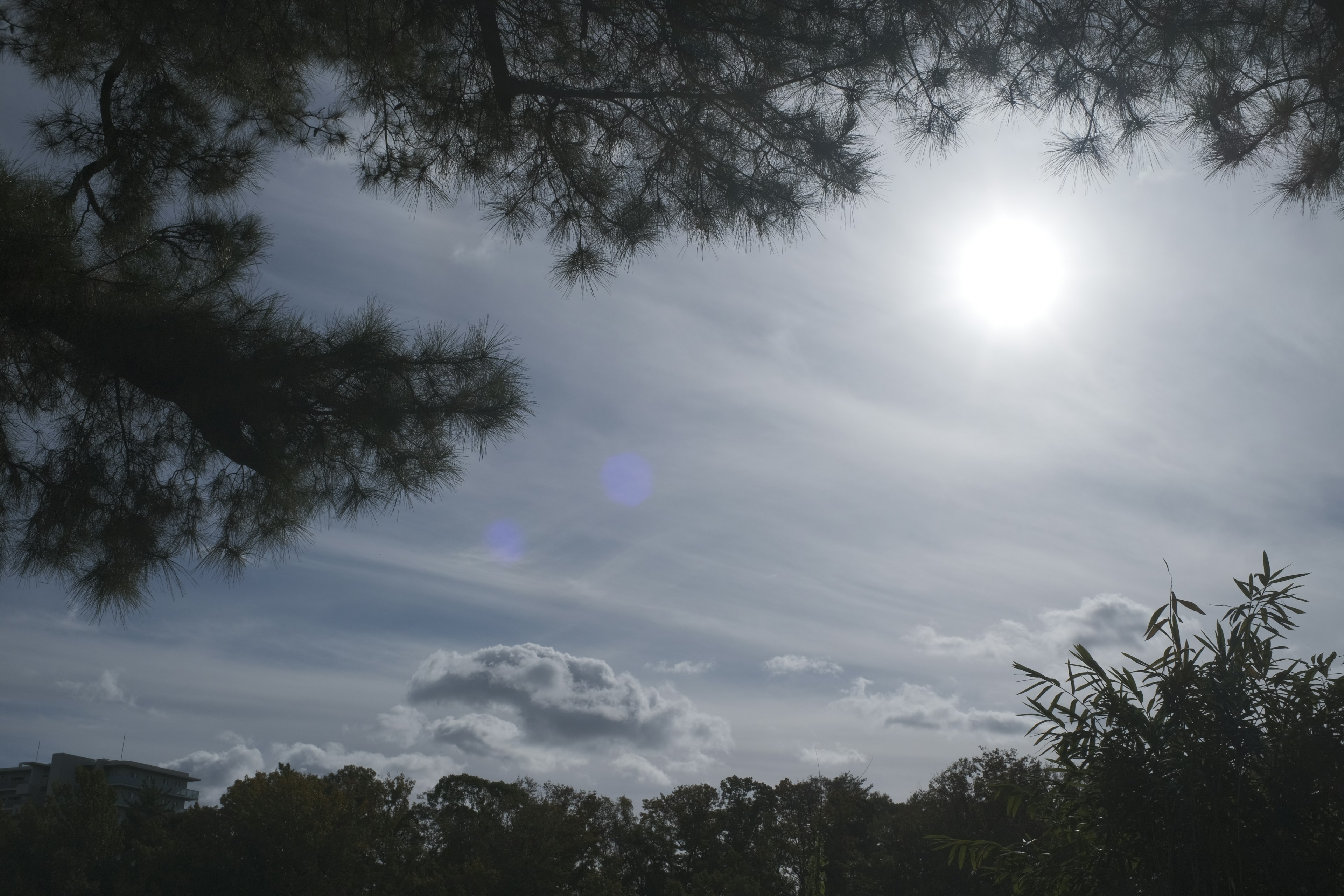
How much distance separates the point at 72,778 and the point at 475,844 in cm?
5744

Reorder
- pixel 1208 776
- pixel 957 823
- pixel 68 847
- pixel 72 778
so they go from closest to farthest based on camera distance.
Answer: pixel 1208 776 < pixel 957 823 < pixel 68 847 < pixel 72 778

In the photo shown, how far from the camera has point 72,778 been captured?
7188cm

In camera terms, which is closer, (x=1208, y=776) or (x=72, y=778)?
(x=1208, y=776)

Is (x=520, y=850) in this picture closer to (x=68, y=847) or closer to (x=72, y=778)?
(x=68, y=847)

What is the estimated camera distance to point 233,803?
3098cm

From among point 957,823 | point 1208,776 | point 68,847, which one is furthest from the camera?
point 68,847

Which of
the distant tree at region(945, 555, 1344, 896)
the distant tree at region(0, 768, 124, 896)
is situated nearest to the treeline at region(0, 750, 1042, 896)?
the distant tree at region(0, 768, 124, 896)

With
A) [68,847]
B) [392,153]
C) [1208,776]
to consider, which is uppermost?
[392,153]

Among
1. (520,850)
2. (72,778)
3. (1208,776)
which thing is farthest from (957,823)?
(72,778)

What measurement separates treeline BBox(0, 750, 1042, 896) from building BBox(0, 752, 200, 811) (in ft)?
136

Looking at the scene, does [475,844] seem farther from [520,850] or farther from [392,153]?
[392,153]

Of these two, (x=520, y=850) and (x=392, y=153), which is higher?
(x=392, y=153)

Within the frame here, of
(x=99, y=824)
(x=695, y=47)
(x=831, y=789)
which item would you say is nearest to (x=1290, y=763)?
(x=695, y=47)

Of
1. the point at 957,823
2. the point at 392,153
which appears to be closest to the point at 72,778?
the point at 957,823
